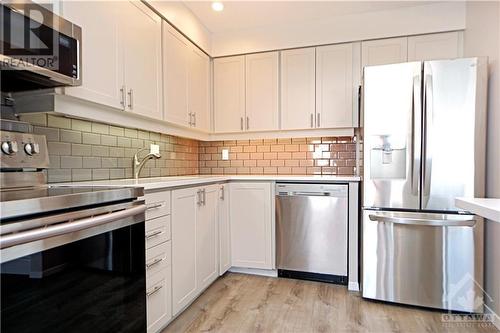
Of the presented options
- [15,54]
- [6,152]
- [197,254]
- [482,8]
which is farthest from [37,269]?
[482,8]

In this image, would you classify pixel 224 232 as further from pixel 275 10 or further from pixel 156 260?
pixel 275 10

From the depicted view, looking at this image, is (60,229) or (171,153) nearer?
(60,229)

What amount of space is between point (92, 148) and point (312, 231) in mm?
1834

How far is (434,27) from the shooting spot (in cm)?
254

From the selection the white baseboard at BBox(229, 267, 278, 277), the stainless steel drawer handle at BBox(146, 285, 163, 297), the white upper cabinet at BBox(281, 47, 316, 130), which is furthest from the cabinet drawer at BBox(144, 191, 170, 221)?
the white upper cabinet at BBox(281, 47, 316, 130)

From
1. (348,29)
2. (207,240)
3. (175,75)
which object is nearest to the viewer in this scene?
(207,240)

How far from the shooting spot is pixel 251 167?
11.0 ft

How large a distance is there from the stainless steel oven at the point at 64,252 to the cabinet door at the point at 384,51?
2.40 m

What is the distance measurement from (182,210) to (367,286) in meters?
1.50

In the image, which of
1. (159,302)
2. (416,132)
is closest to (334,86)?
(416,132)

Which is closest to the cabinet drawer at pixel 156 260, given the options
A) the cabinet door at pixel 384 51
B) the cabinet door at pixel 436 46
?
the cabinet door at pixel 384 51

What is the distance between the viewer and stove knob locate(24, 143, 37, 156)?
1.37m

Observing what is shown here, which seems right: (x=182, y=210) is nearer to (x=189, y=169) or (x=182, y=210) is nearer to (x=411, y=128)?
(x=189, y=169)

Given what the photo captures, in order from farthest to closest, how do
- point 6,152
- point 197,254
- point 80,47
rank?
point 197,254, point 80,47, point 6,152
